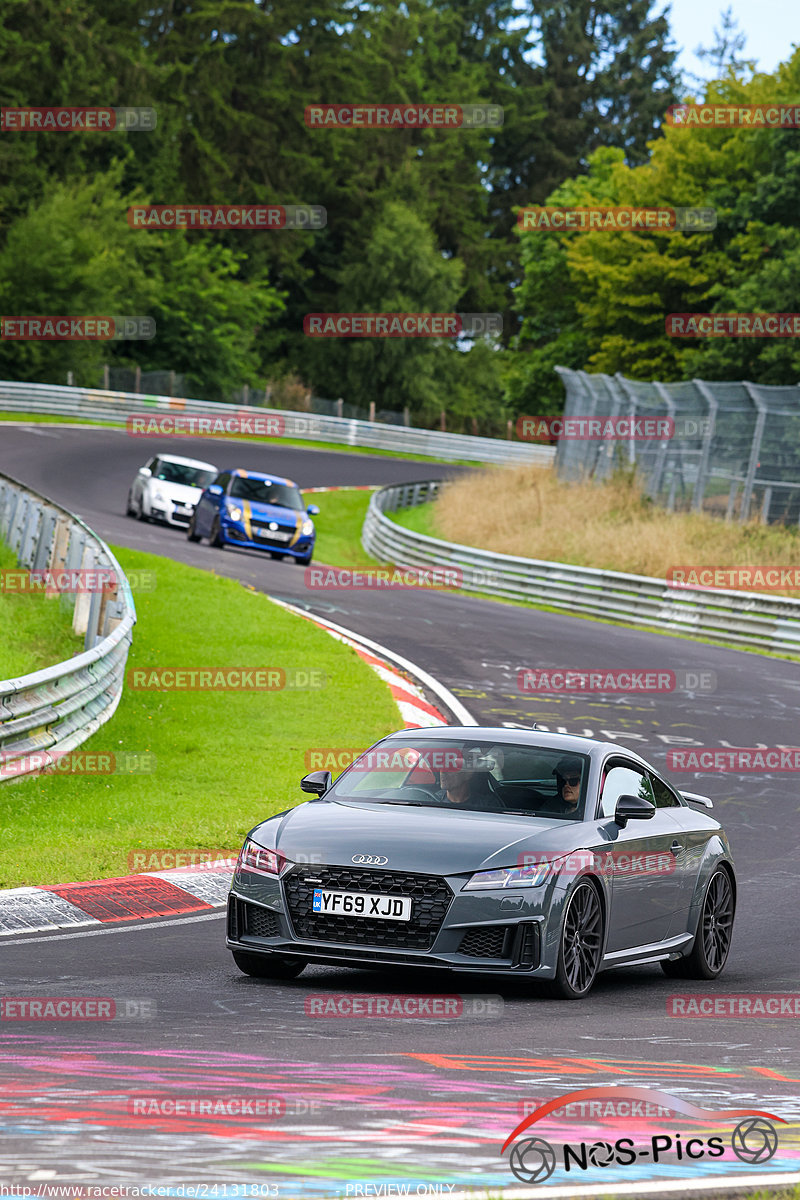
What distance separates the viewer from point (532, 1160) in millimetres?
4359

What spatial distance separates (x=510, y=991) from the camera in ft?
26.8

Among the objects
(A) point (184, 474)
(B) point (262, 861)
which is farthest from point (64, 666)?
(A) point (184, 474)

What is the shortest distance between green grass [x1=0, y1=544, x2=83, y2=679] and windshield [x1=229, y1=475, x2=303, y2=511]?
11911 millimetres

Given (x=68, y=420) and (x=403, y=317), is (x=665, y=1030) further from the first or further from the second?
(x=403, y=317)

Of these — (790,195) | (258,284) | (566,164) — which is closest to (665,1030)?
(790,195)

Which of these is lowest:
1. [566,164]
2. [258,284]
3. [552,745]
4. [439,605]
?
[439,605]

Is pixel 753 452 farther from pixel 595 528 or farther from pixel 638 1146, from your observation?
pixel 638 1146

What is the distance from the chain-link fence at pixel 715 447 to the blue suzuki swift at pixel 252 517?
7237 millimetres

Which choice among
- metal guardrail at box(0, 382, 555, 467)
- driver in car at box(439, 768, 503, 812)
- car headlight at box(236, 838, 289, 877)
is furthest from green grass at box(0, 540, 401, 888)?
metal guardrail at box(0, 382, 555, 467)

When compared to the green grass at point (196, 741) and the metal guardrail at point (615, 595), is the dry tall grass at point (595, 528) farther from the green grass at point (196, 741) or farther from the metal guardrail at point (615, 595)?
the green grass at point (196, 741)

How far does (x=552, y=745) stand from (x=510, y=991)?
58.0 inches

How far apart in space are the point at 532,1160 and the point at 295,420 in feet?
189

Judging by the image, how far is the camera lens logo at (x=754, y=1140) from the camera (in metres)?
4.58

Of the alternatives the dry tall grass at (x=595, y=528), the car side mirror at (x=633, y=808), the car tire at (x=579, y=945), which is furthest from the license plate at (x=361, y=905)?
the dry tall grass at (x=595, y=528)
